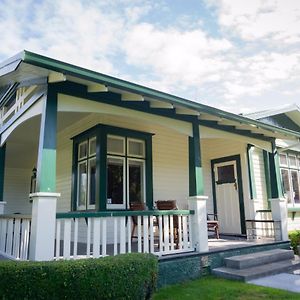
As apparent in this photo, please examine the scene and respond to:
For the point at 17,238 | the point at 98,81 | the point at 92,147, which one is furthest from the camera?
the point at 92,147

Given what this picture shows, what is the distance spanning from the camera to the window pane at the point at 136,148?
24.2 ft

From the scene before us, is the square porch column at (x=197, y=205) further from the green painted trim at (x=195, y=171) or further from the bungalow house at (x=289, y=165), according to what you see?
the bungalow house at (x=289, y=165)

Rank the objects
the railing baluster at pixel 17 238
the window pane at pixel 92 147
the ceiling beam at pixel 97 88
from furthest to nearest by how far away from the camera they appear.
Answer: the window pane at pixel 92 147 < the railing baluster at pixel 17 238 < the ceiling beam at pixel 97 88

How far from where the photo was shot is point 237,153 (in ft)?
29.1

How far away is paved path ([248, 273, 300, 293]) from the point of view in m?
4.70

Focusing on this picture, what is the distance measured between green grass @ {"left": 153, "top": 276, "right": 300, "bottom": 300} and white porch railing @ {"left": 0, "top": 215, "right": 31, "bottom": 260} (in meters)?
2.05

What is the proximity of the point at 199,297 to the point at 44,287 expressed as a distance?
221 centimetres

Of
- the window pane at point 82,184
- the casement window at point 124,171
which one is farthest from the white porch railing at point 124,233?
the window pane at point 82,184

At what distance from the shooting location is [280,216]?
755 centimetres

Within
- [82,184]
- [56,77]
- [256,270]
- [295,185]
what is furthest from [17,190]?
[295,185]

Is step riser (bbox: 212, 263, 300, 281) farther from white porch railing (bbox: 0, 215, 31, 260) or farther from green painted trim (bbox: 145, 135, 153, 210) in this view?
white porch railing (bbox: 0, 215, 31, 260)

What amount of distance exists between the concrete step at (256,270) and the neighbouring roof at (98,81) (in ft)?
9.28

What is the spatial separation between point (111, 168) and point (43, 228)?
3.14m

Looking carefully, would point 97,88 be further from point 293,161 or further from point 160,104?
point 293,161
